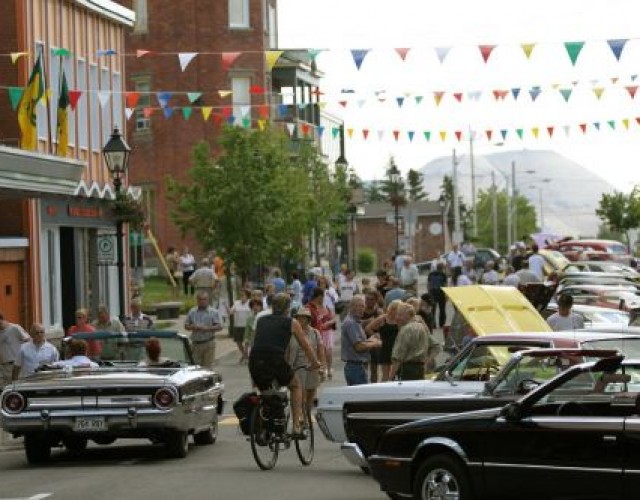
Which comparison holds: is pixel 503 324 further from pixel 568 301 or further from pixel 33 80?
pixel 33 80

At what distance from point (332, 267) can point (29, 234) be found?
38.3m

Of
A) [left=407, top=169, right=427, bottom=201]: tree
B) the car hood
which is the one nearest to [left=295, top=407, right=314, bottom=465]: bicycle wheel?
the car hood

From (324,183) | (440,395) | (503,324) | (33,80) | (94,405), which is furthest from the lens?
(324,183)

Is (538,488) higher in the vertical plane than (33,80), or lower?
lower

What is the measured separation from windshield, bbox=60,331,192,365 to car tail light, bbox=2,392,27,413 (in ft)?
6.75

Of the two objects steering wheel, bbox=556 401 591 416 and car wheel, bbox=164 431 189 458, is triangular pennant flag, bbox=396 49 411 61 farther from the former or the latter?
steering wheel, bbox=556 401 591 416

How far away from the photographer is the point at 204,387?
774 inches

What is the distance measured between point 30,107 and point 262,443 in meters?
20.6

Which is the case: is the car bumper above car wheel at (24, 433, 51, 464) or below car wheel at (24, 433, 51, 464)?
above

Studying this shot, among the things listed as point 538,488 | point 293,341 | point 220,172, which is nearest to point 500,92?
point 220,172

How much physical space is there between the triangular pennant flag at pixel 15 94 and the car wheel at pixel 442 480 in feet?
78.6

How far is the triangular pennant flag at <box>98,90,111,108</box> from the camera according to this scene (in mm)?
42325

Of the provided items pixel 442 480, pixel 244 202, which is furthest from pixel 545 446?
pixel 244 202

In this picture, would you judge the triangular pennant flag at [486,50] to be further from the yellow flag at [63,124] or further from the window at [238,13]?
the window at [238,13]
